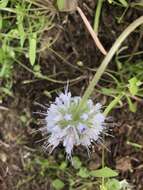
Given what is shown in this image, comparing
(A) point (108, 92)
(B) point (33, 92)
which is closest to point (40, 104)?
(B) point (33, 92)

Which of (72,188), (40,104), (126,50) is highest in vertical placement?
(126,50)

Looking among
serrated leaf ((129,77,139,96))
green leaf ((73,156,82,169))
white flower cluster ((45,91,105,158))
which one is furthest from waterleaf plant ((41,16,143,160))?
green leaf ((73,156,82,169))

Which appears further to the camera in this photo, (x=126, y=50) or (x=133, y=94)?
(x=126, y=50)

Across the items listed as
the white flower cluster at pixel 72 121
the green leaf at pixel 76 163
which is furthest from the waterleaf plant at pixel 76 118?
the green leaf at pixel 76 163

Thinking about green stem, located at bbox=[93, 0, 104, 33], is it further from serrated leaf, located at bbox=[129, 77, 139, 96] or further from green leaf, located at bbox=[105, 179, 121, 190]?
green leaf, located at bbox=[105, 179, 121, 190]

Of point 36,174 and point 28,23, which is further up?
point 28,23

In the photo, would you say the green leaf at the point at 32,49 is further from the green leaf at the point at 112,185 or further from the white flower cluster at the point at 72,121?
the green leaf at the point at 112,185

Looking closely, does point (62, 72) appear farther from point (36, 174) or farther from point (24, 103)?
point (36, 174)

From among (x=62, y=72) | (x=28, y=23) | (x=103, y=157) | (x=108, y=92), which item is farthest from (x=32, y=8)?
(x=103, y=157)
